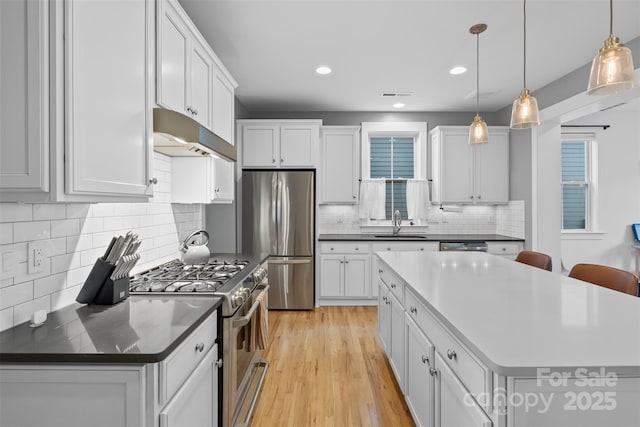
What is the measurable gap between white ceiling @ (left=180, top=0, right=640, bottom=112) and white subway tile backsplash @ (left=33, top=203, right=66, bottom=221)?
167cm

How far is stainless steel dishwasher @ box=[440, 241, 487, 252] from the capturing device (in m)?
4.46

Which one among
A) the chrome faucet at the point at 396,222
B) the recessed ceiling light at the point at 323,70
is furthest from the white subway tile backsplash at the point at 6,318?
the chrome faucet at the point at 396,222

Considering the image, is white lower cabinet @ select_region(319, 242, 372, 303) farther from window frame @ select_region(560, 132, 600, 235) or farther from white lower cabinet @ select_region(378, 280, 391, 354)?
window frame @ select_region(560, 132, 600, 235)

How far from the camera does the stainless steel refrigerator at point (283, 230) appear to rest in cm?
441

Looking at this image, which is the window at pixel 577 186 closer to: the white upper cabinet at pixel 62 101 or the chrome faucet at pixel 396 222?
the chrome faucet at pixel 396 222

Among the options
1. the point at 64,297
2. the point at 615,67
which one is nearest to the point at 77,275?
the point at 64,297

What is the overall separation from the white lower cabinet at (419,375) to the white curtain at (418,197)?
10.5 feet

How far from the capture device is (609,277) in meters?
2.03

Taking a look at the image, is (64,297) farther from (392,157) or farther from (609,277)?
(392,157)

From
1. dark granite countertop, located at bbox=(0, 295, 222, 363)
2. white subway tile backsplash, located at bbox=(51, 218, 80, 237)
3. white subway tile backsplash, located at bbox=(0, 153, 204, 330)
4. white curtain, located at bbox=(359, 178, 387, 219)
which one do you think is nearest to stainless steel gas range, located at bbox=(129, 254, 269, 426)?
dark granite countertop, located at bbox=(0, 295, 222, 363)

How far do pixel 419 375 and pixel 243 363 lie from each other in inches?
39.5

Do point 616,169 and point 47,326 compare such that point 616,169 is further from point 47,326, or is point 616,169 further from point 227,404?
point 47,326

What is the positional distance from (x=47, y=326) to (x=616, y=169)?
7034 millimetres

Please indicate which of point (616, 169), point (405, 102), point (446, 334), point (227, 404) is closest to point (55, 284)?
point (227, 404)
